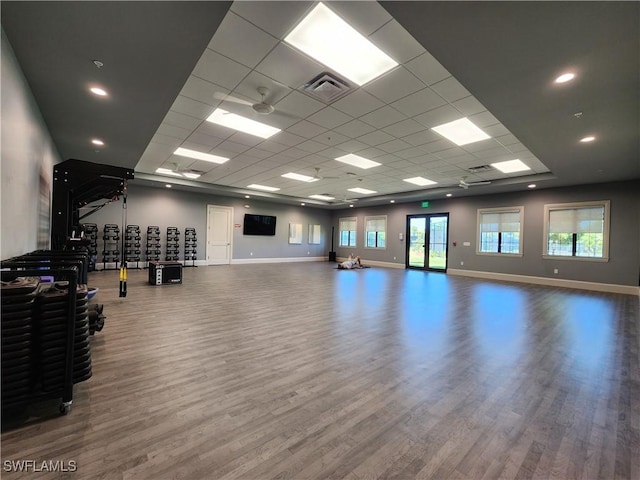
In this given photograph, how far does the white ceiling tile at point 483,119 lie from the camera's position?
13.4 feet

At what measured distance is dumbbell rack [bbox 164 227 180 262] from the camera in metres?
10.5

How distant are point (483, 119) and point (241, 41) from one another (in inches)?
140

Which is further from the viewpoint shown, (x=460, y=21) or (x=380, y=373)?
(x=380, y=373)

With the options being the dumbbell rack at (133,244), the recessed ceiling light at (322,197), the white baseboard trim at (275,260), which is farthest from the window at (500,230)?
the dumbbell rack at (133,244)

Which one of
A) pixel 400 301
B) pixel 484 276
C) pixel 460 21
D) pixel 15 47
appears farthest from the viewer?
pixel 484 276

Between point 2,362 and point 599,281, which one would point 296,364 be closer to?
point 2,362

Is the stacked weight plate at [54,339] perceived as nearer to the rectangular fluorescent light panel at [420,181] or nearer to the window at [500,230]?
the rectangular fluorescent light panel at [420,181]

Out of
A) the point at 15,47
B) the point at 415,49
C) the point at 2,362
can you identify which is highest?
the point at 415,49

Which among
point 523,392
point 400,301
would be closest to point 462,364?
point 523,392

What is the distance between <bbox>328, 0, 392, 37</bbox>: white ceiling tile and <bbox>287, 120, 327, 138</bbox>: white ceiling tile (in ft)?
6.79

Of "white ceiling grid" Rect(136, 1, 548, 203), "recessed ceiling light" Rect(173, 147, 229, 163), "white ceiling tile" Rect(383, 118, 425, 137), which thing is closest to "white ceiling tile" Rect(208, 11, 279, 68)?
"white ceiling grid" Rect(136, 1, 548, 203)

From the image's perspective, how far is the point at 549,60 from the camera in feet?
8.59

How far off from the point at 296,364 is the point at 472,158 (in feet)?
19.0

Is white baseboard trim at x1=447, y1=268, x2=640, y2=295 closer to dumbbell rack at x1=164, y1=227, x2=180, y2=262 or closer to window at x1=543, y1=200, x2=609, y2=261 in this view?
window at x1=543, y1=200, x2=609, y2=261
